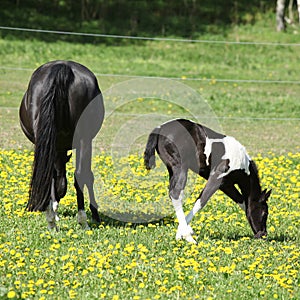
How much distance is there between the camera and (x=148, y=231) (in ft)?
24.3

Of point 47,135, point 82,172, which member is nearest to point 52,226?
point 82,172

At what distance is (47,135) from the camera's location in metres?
6.89

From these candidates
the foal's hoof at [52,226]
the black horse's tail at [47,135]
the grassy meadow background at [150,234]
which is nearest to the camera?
the grassy meadow background at [150,234]

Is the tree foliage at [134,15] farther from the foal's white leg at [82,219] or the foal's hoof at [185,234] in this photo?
the foal's hoof at [185,234]

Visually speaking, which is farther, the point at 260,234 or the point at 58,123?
the point at 260,234

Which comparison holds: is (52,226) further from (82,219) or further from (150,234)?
(150,234)

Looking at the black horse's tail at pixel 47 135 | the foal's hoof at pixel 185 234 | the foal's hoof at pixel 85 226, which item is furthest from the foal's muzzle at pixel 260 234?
the black horse's tail at pixel 47 135

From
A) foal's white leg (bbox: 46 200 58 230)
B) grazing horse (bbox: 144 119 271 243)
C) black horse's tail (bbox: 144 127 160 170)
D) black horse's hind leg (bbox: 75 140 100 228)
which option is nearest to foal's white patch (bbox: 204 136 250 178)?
grazing horse (bbox: 144 119 271 243)

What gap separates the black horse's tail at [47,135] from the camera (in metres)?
6.73

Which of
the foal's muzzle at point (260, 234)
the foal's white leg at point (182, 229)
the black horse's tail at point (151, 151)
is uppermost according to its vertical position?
the black horse's tail at point (151, 151)

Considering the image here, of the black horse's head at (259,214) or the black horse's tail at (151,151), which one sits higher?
the black horse's tail at (151,151)

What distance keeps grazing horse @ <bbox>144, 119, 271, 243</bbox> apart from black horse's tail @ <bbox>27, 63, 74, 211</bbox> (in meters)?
1.10

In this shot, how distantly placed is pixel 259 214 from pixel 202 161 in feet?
3.03

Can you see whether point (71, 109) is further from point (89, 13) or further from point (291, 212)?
point (89, 13)
